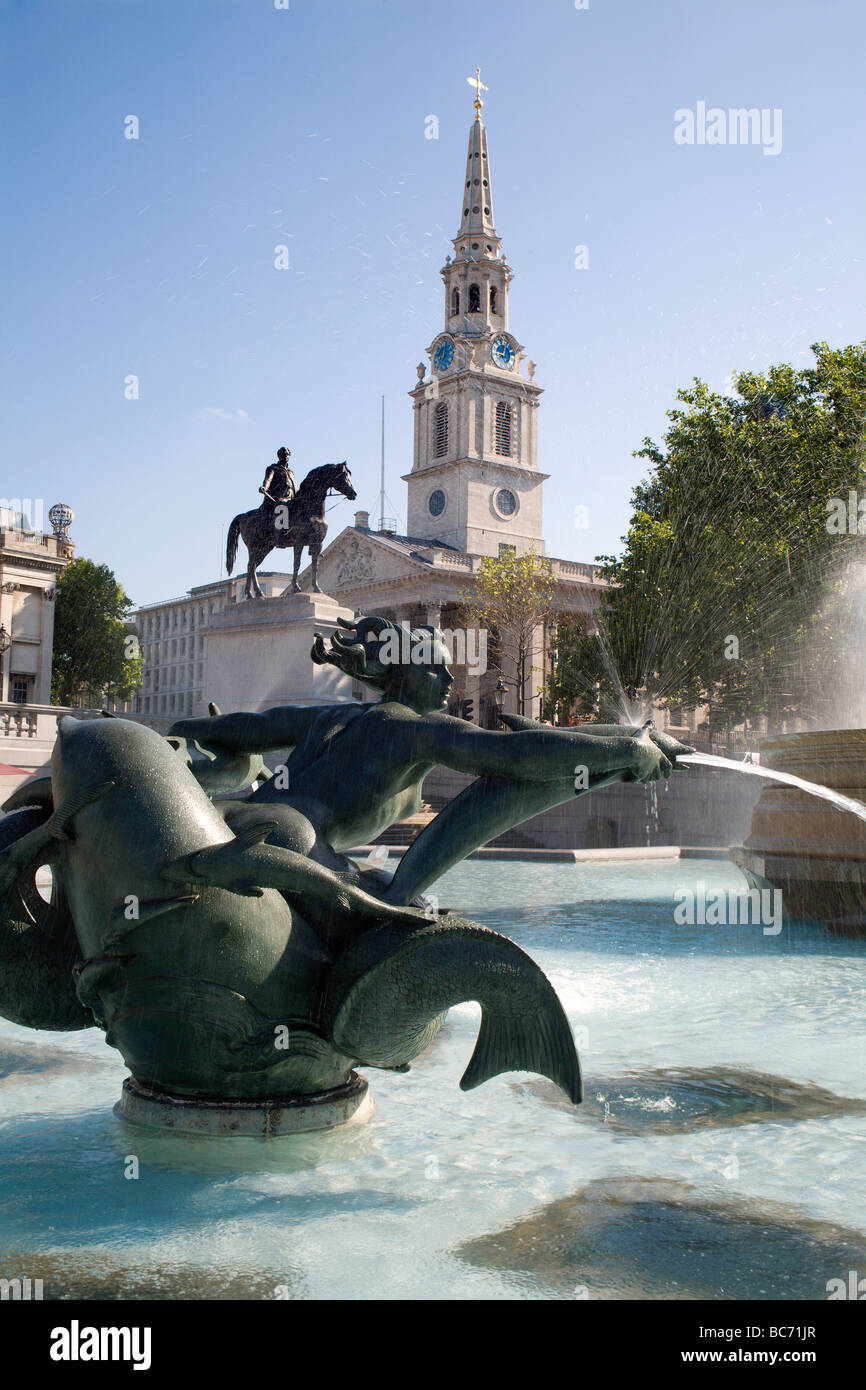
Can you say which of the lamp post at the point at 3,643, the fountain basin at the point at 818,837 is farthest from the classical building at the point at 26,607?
the fountain basin at the point at 818,837

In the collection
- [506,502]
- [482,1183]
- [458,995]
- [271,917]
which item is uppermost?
[506,502]

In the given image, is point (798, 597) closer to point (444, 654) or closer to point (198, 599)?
point (444, 654)

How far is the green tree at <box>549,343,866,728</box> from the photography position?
1127 inches

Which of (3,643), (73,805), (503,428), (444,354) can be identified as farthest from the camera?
(444,354)

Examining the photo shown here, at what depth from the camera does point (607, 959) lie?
8.17 m

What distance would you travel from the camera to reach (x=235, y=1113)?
12.0ft

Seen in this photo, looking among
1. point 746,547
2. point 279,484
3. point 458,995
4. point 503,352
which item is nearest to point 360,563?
point 503,352

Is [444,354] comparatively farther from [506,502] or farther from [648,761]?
[648,761]

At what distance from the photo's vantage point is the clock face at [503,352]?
77750 millimetres

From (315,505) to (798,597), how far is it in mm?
13513

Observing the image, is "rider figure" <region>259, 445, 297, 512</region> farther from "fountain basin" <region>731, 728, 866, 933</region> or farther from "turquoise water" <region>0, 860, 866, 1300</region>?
"turquoise water" <region>0, 860, 866, 1300</region>

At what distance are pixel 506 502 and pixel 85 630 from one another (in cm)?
3172

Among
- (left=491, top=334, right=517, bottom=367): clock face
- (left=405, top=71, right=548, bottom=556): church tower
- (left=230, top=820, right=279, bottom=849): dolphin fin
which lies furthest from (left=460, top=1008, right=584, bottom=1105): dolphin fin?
(left=491, top=334, right=517, bottom=367): clock face

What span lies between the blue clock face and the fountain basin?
7265 cm
